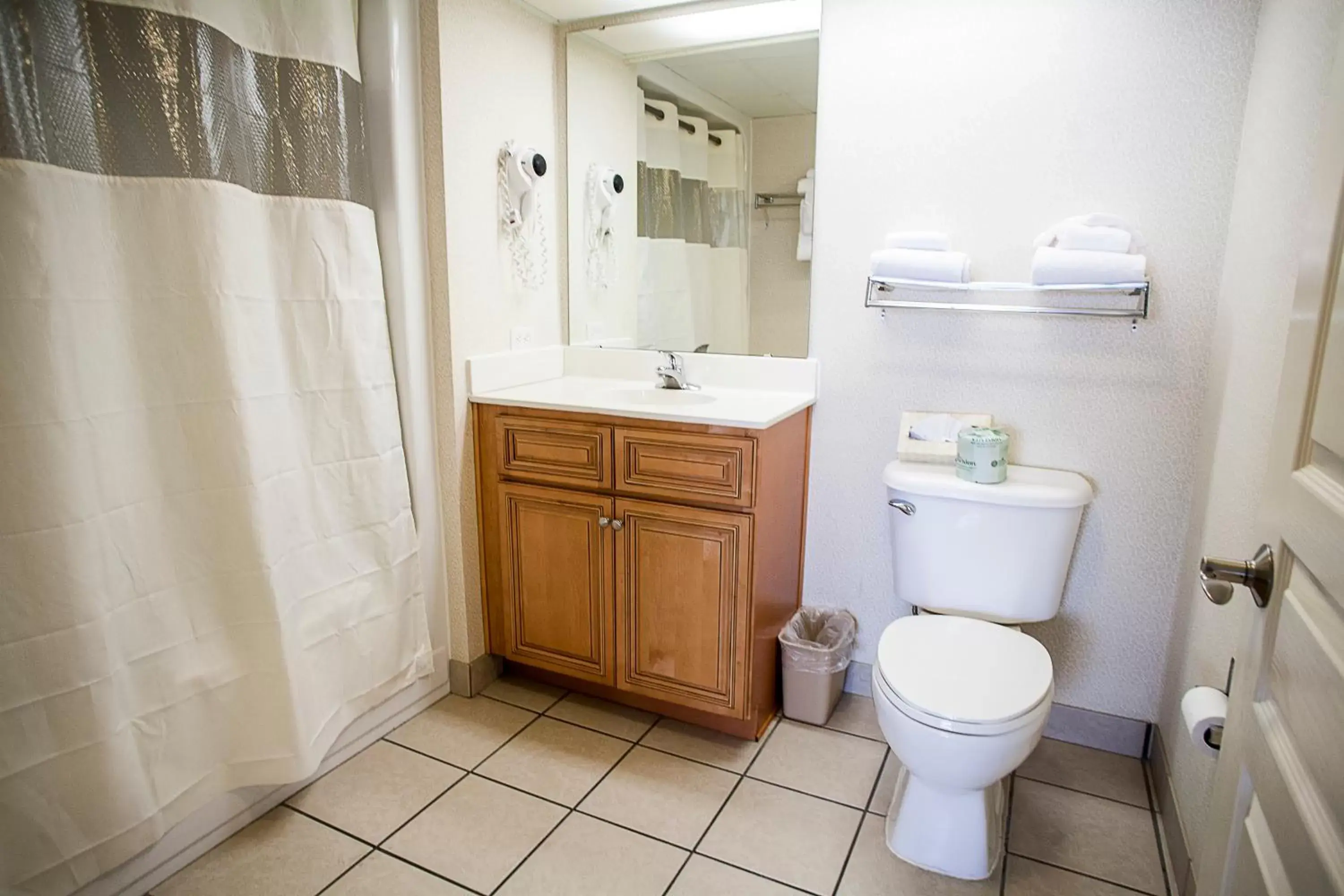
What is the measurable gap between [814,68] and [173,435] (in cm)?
176

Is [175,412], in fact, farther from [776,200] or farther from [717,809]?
[776,200]

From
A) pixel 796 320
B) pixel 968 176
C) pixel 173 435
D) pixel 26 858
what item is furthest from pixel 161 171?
pixel 968 176

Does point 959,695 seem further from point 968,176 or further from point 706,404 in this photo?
point 968,176

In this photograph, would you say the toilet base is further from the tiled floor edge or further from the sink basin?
the tiled floor edge

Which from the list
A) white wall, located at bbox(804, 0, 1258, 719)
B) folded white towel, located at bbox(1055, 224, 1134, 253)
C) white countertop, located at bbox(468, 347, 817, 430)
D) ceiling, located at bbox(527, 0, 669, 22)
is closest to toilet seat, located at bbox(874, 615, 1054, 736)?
white wall, located at bbox(804, 0, 1258, 719)

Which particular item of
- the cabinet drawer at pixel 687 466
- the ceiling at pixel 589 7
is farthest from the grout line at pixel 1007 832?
the ceiling at pixel 589 7

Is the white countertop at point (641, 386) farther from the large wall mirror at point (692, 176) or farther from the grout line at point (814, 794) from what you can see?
the grout line at point (814, 794)

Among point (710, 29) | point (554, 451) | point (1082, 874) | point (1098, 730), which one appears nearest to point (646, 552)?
point (554, 451)

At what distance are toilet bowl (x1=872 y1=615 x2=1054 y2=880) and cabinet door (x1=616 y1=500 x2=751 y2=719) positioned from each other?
41cm

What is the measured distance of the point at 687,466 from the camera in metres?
1.88

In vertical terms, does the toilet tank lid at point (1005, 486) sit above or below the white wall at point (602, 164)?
below

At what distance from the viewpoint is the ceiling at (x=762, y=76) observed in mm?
2053

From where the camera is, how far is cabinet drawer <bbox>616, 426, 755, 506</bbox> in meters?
1.83

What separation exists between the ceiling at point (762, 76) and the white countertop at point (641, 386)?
70cm
